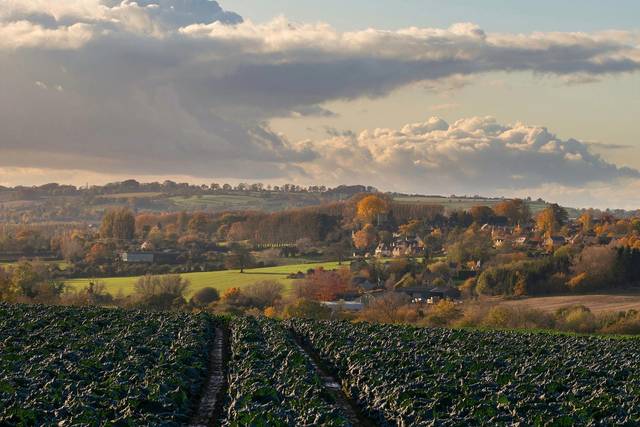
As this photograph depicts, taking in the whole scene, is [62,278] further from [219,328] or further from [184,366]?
[184,366]

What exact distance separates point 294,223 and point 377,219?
22.3 m

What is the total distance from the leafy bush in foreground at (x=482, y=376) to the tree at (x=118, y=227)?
120 m

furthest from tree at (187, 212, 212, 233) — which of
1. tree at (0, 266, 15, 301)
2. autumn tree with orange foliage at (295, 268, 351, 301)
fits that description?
tree at (0, 266, 15, 301)

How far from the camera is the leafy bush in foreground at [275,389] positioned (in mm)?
25672

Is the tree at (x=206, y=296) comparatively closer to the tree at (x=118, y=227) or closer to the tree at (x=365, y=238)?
the tree at (x=365, y=238)

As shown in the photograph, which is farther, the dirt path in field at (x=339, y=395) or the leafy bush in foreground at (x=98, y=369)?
the dirt path in field at (x=339, y=395)

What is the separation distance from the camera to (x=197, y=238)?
547 feet

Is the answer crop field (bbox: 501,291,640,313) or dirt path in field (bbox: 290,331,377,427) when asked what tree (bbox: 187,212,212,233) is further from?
dirt path in field (bbox: 290,331,377,427)

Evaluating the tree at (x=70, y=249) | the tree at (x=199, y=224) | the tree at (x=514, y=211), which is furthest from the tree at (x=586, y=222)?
the tree at (x=70, y=249)

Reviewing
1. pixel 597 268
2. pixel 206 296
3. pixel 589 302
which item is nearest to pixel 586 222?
pixel 597 268

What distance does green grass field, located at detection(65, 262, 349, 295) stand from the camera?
362 feet

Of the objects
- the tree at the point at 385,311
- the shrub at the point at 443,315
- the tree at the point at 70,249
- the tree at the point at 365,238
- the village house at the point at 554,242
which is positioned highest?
the village house at the point at 554,242

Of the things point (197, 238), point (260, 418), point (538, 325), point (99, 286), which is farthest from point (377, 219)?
point (260, 418)

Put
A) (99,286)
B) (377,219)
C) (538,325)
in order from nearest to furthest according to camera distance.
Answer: (538,325)
(99,286)
(377,219)
